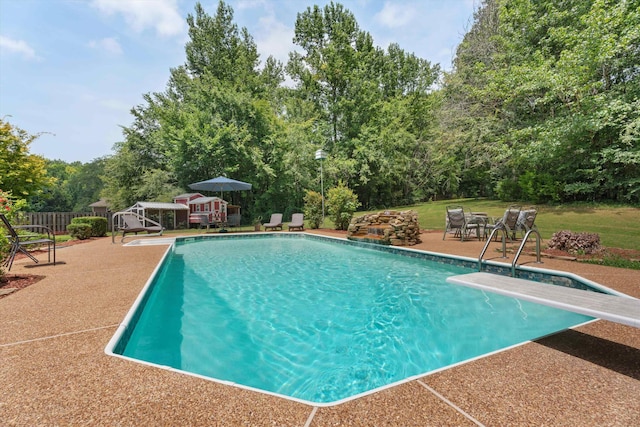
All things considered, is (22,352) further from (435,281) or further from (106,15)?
(106,15)

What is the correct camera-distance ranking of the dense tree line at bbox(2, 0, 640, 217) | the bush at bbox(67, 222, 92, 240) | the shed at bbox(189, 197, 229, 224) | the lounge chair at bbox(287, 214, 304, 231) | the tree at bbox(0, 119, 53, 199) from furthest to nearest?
1. the shed at bbox(189, 197, 229, 224)
2. the lounge chair at bbox(287, 214, 304, 231)
3. the bush at bbox(67, 222, 92, 240)
4. the dense tree line at bbox(2, 0, 640, 217)
5. the tree at bbox(0, 119, 53, 199)

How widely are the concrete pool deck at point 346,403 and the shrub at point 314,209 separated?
40.3ft

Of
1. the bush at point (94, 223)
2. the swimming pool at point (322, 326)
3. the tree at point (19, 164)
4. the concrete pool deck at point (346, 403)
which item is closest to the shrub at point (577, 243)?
the swimming pool at point (322, 326)

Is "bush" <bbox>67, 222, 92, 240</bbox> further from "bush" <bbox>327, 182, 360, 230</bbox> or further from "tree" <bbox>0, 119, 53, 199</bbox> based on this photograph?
"bush" <bbox>327, 182, 360, 230</bbox>

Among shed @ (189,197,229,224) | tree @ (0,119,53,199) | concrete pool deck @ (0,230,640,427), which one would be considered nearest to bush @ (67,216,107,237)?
tree @ (0,119,53,199)

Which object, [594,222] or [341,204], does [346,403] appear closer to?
[341,204]

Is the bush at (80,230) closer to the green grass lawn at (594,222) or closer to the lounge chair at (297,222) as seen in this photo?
the lounge chair at (297,222)

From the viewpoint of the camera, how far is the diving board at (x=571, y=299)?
78.1 inches

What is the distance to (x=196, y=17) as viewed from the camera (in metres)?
22.9

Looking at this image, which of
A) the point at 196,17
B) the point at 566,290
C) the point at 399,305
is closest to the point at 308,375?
the point at 399,305

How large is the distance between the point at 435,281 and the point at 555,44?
15376 millimetres

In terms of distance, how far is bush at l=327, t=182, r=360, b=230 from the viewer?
43.4 feet

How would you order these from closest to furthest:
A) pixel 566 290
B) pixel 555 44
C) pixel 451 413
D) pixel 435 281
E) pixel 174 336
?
1. pixel 451 413
2. pixel 566 290
3. pixel 174 336
4. pixel 435 281
5. pixel 555 44

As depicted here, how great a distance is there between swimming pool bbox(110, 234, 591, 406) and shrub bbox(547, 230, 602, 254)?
2743mm
